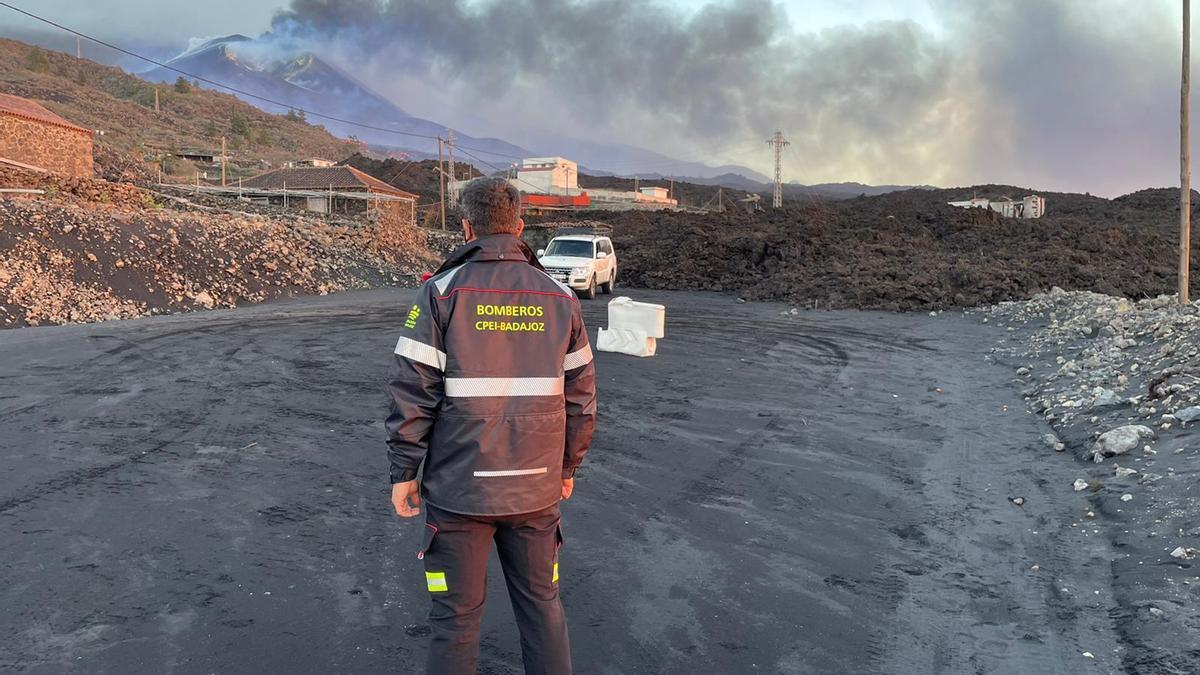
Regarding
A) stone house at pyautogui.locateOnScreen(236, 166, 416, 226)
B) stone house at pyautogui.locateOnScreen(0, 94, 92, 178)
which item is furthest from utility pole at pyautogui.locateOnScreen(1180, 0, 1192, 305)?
stone house at pyautogui.locateOnScreen(236, 166, 416, 226)

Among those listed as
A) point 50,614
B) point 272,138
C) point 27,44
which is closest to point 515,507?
point 50,614

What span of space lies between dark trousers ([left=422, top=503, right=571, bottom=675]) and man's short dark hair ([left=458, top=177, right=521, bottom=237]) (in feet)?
3.44

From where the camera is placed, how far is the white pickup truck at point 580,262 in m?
23.3

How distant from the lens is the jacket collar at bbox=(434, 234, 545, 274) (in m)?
Result: 2.80

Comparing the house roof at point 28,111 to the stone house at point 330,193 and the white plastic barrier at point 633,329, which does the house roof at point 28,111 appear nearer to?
the stone house at point 330,193

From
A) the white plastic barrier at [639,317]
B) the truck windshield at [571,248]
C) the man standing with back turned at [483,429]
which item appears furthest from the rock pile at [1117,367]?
the truck windshield at [571,248]

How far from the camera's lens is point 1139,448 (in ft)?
21.7

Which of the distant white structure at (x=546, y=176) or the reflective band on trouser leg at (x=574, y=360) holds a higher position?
the distant white structure at (x=546, y=176)

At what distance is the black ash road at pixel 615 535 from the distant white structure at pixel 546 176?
81.7 metres

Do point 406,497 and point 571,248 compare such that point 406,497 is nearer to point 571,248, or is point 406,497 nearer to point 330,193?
point 571,248

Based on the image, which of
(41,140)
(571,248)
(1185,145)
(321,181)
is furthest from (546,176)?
(1185,145)

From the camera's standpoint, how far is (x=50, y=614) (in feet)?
13.0

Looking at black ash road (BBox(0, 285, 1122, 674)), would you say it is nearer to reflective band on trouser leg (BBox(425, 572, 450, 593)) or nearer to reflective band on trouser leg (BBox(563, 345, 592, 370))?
reflective band on trouser leg (BBox(425, 572, 450, 593))

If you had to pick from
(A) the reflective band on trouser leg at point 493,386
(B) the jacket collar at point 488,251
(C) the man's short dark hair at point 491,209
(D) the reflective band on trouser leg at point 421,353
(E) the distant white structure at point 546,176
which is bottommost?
(A) the reflective band on trouser leg at point 493,386
